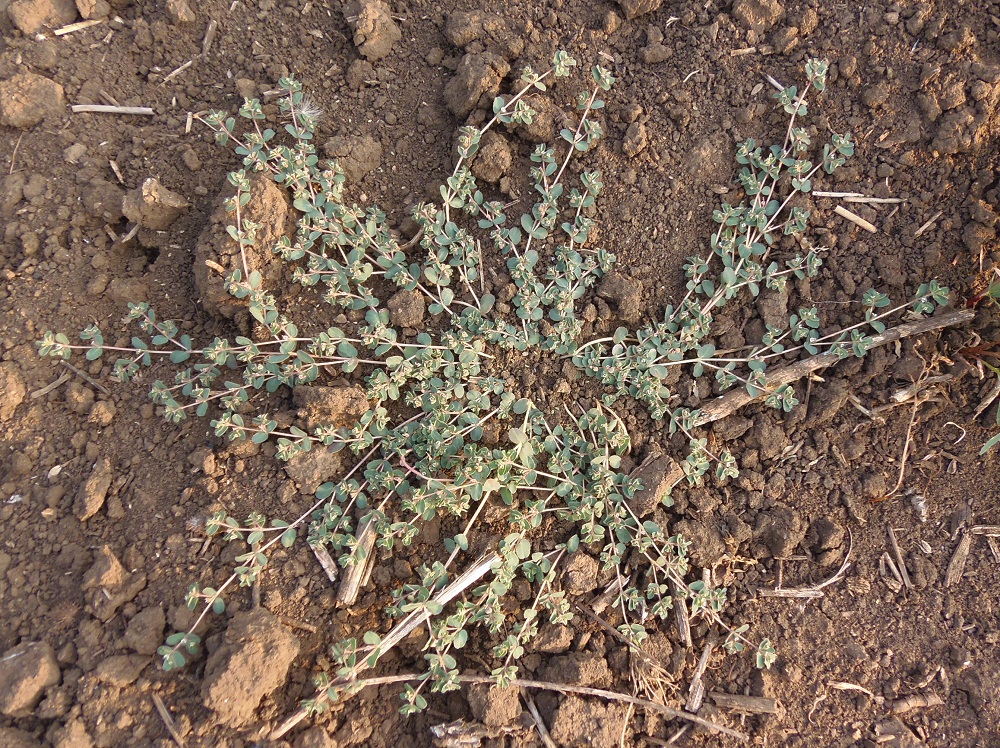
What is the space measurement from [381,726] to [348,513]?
2.74 ft

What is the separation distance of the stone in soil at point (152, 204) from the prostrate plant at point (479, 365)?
36cm

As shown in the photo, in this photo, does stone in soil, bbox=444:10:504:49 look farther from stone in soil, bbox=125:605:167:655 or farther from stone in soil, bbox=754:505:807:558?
stone in soil, bbox=125:605:167:655

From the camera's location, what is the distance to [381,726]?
2465 mm

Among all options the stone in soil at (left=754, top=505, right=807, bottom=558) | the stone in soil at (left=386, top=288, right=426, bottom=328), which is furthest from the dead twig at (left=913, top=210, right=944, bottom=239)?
the stone in soil at (left=386, top=288, right=426, bottom=328)

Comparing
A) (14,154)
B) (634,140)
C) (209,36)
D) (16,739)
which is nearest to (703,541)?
(634,140)

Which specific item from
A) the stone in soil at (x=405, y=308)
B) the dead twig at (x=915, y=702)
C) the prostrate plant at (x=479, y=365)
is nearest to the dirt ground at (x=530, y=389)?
the dead twig at (x=915, y=702)

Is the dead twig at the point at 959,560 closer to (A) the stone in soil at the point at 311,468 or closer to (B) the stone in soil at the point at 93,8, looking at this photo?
(A) the stone in soil at the point at 311,468

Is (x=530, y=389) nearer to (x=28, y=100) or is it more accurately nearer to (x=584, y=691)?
(x=584, y=691)

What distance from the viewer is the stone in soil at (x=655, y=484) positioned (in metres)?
2.69

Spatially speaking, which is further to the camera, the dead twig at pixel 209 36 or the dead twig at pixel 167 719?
the dead twig at pixel 209 36

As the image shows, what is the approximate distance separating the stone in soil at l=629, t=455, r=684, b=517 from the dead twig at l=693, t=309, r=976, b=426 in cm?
24

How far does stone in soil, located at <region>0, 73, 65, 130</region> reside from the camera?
2.91 meters

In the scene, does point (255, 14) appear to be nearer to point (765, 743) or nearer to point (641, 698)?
point (641, 698)

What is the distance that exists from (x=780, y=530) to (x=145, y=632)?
2.59 metres
